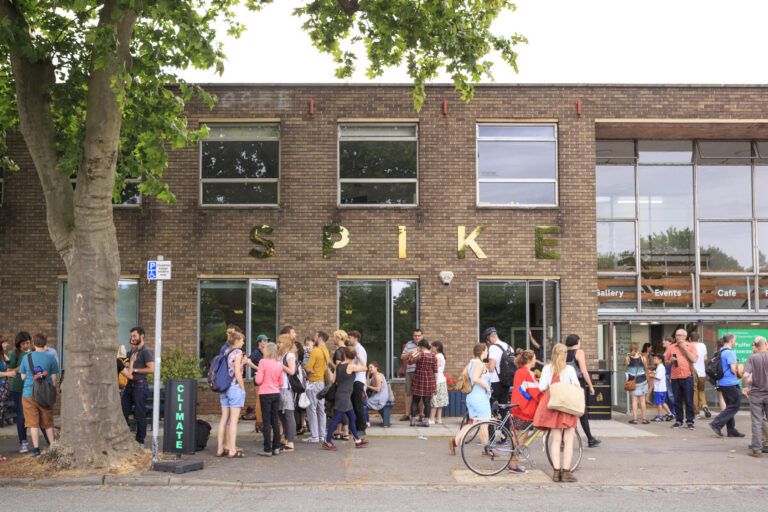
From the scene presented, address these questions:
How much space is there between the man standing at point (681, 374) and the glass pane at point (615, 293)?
333cm

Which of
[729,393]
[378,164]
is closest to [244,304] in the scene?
[378,164]

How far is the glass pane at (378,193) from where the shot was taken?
16531 millimetres

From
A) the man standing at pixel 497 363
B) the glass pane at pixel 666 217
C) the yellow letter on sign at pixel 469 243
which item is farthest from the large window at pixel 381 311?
the glass pane at pixel 666 217

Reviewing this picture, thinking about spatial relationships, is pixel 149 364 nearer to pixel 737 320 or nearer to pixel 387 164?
pixel 387 164

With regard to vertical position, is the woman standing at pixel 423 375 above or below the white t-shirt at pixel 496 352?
below

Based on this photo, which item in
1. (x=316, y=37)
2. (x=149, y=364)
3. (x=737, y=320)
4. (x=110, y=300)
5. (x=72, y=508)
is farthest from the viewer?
(x=737, y=320)

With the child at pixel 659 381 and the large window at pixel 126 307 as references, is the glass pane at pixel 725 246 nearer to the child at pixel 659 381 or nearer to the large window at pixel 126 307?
the child at pixel 659 381

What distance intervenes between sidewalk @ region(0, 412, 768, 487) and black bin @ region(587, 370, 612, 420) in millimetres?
1480

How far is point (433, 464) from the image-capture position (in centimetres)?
1057

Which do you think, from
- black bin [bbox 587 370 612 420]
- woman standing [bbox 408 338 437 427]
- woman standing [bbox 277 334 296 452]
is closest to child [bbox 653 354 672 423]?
black bin [bbox 587 370 612 420]

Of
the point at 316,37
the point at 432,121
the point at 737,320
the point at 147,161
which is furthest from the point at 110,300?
the point at 737,320

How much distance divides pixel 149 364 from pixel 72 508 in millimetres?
4133

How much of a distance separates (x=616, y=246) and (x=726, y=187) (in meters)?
3.10

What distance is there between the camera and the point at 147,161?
12.2m
